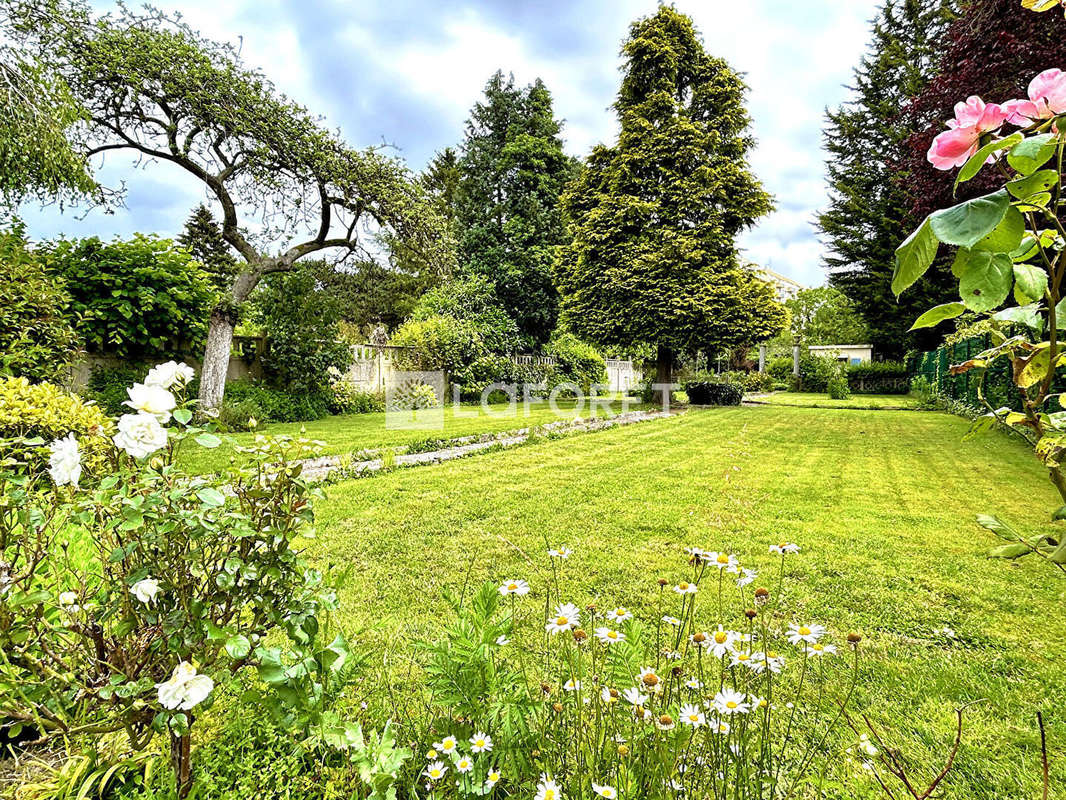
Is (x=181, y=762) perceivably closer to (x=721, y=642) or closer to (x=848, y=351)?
(x=721, y=642)

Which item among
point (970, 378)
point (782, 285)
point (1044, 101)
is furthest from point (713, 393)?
point (782, 285)

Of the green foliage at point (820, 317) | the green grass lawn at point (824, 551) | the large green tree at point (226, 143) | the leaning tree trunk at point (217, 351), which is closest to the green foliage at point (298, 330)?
the large green tree at point (226, 143)

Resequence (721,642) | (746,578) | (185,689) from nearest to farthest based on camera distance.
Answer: (185,689)
(721,642)
(746,578)

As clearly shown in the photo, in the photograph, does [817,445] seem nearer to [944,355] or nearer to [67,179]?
[944,355]

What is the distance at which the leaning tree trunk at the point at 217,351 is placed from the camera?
777cm

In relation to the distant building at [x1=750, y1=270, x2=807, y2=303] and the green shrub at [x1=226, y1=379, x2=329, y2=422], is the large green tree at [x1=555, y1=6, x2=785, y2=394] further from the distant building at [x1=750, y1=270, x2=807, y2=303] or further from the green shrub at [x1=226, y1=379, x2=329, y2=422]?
the green shrub at [x1=226, y1=379, x2=329, y2=422]

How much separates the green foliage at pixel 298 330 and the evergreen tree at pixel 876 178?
60.5 ft

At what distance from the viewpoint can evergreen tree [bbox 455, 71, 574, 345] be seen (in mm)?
17969

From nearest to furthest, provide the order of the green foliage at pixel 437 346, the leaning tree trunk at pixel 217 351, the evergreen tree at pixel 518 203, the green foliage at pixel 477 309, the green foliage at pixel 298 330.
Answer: the leaning tree trunk at pixel 217 351
the green foliage at pixel 298 330
the green foliage at pixel 437 346
the green foliage at pixel 477 309
the evergreen tree at pixel 518 203

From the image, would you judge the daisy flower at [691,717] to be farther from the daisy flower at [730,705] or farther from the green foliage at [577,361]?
the green foliage at [577,361]

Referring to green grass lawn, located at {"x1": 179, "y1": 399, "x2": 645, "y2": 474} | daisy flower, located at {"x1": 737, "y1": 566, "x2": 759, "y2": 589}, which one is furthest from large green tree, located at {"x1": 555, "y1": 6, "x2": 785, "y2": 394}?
daisy flower, located at {"x1": 737, "y1": 566, "x2": 759, "y2": 589}

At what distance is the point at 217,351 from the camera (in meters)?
Result: 7.92

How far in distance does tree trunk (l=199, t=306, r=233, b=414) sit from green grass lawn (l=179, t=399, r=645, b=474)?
39.6 inches

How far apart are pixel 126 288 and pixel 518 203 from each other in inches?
550
